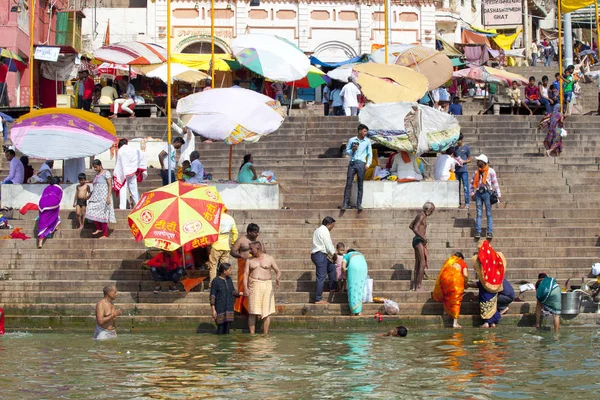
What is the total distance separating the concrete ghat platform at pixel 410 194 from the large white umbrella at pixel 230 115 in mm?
1973

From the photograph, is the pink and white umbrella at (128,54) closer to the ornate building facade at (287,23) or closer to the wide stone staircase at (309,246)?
the wide stone staircase at (309,246)

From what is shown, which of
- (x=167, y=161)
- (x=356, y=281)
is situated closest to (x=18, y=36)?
(x=167, y=161)

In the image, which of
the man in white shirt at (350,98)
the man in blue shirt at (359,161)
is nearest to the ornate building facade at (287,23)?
the man in white shirt at (350,98)

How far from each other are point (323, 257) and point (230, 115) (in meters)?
4.30

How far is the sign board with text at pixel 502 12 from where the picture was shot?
45.5 m

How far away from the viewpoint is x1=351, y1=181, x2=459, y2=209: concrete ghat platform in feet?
67.5

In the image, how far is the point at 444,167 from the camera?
2102 cm

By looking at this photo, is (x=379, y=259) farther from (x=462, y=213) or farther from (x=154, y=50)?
(x=154, y=50)

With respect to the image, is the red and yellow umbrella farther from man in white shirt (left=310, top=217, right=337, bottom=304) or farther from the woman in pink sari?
the woman in pink sari

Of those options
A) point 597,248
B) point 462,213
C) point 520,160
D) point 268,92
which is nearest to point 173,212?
point 462,213

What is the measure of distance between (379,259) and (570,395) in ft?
20.4

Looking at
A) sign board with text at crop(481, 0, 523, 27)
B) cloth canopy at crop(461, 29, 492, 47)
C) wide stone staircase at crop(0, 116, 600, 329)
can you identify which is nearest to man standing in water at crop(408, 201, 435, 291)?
wide stone staircase at crop(0, 116, 600, 329)

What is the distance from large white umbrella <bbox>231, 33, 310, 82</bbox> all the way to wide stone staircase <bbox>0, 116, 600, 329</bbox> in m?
4.01

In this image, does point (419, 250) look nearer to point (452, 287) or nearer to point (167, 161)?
point (452, 287)
